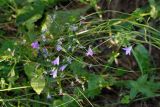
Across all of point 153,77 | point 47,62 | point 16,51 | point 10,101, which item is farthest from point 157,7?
point 10,101

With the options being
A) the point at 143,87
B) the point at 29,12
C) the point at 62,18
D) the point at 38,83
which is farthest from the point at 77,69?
the point at 29,12

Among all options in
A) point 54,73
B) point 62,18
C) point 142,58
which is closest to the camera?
point 54,73

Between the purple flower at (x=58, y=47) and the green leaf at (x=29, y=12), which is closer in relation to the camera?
the purple flower at (x=58, y=47)

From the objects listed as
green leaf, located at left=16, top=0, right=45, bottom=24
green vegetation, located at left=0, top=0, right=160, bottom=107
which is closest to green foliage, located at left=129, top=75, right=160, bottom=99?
green vegetation, located at left=0, top=0, right=160, bottom=107

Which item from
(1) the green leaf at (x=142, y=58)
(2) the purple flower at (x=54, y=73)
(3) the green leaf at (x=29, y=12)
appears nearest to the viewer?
(2) the purple flower at (x=54, y=73)

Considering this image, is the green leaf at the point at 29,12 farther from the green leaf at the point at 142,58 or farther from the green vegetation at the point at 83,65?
the green leaf at the point at 142,58

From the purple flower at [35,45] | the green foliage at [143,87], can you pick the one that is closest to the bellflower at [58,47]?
the purple flower at [35,45]

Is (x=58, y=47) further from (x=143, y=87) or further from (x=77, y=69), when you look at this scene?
(x=143, y=87)

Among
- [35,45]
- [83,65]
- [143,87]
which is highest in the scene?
[35,45]

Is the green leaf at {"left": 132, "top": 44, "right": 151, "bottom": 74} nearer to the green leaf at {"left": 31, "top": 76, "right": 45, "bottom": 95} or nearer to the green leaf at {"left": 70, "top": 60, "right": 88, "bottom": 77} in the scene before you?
the green leaf at {"left": 70, "top": 60, "right": 88, "bottom": 77}
